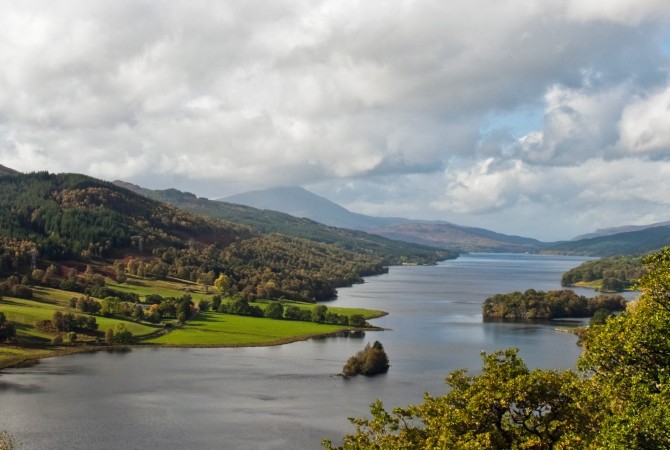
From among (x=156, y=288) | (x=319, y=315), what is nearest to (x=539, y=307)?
(x=319, y=315)

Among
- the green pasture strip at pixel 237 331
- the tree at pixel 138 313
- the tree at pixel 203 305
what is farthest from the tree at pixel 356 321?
the tree at pixel 138 313

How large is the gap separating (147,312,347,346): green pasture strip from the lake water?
5.95m

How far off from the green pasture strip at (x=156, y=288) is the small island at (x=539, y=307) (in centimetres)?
8184

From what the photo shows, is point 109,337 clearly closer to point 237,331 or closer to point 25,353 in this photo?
point 25,353

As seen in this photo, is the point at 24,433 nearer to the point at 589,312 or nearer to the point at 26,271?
the point at 26,271

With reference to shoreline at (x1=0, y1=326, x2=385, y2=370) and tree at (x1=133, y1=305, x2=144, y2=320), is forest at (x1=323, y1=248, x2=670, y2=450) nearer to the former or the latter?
shoreline at (x1=0, y1=326, x2=385, y2=370)

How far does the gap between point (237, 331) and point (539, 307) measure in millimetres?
88228

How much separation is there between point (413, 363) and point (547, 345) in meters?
34.2

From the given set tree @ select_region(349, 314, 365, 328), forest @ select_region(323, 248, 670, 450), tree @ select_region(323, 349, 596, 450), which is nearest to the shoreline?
tree @ select_region(349, 314, 365, 328)

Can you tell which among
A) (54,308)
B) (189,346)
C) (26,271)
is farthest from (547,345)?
(26,271)

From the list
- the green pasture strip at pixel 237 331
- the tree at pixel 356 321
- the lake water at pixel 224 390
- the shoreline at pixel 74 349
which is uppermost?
the tree at pixel 356 321

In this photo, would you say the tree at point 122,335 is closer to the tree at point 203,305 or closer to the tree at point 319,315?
the tree at point 203,305

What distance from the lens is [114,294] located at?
6442 inches

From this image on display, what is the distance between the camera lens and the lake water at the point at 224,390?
230 ft
